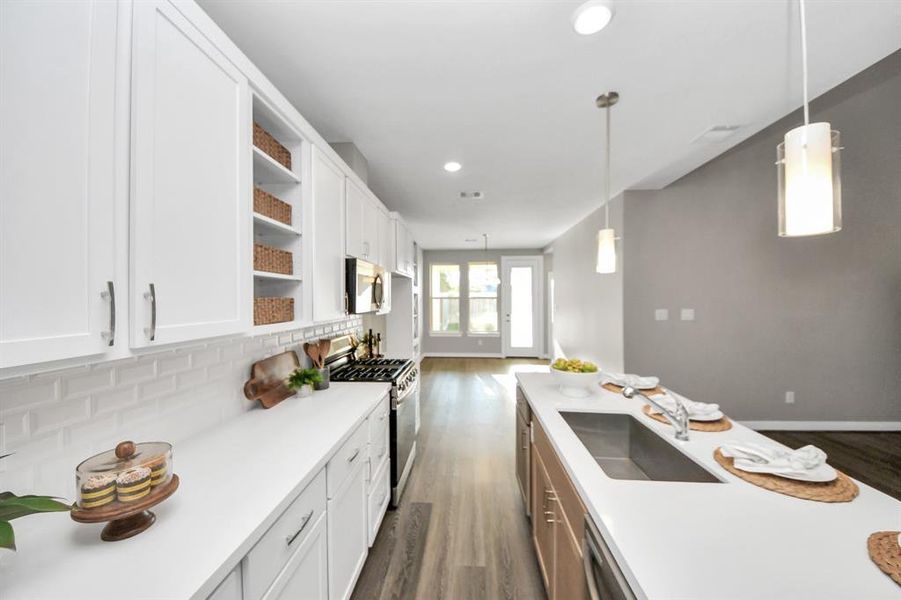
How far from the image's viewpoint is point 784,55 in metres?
1.54

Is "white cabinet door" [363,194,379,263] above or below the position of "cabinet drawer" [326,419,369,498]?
above

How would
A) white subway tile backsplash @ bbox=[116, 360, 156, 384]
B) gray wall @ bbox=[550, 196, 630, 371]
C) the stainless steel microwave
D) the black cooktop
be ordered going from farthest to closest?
gray wall @ bbox=[550, 196, 630, 371] < the black cooktop < the stainless steel microwave < white subway tile backsplash @ bbox=[116, 360, 156, 384]

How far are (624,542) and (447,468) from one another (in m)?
2.24

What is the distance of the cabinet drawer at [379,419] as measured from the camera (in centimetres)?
181

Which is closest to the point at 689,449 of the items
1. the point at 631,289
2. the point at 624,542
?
the point at 624,542

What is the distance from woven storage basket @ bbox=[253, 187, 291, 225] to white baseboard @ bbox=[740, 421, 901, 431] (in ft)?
15.3

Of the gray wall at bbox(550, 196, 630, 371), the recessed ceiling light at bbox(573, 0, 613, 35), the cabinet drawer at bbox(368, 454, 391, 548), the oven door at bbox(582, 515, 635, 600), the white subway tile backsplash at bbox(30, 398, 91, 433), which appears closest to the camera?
the oven door at bbox(582, 515, 635, 600)

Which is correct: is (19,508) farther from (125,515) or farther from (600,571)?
(600,571)

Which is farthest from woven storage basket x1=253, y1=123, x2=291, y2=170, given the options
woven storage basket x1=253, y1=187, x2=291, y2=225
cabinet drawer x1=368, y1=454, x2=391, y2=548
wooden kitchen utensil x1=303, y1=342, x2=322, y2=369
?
cabinet drawer x1=368, y1=454, x2=391, y2=548

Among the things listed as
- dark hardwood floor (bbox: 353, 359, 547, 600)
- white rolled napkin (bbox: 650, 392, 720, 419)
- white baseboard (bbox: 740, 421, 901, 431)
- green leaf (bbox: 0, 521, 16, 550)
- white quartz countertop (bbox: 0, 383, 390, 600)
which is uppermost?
green leaf (bbox: 0, 521, 16, 550)

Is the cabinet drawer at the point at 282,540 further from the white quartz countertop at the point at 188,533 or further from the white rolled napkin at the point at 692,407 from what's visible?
the white rolled napkin at the point at 692,407

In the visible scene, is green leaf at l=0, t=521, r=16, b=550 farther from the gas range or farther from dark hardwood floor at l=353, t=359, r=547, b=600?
the gas range

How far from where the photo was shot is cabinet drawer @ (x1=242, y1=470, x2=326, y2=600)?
82cm

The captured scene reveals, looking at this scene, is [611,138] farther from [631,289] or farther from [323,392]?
[323,392]
